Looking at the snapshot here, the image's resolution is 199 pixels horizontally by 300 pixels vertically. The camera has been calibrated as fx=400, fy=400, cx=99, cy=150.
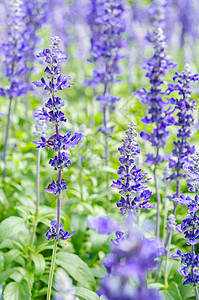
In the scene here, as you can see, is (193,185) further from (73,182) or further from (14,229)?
(73,182)

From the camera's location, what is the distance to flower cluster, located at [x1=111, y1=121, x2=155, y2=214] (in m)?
3.10

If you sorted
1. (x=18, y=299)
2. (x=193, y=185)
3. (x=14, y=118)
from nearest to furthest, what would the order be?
(x=193, y=185) → (x=18, y=299) → (x=14, y=118)

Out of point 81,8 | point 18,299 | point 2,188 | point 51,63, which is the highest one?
point 81,8

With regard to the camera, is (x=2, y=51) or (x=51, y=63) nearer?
(x=51, y=63)

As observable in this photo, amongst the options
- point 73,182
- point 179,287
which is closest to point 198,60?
point 73,182

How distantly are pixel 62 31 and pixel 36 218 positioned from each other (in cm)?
799

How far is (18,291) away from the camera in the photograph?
13.4 ft

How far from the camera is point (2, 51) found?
5.95 m

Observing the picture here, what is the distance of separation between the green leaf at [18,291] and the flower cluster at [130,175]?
1534 millimetres

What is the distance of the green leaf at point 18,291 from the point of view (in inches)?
158

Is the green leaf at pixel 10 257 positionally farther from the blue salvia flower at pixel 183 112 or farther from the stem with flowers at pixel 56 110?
the blue salvia flower at pixel 183 112

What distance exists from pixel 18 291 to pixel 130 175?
1.87 metres

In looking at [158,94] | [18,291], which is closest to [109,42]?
[158,94]

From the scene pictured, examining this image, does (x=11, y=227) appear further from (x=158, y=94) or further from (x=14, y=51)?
(x=14, y=51)
